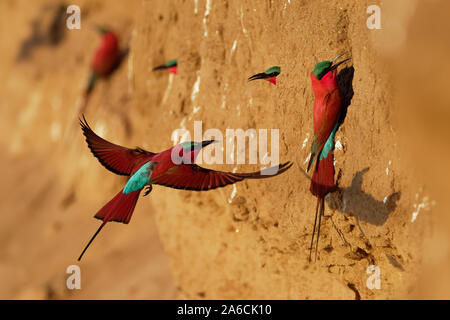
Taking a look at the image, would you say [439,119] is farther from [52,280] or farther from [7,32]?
[7,32]

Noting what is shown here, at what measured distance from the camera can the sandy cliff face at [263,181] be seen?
2580 mm

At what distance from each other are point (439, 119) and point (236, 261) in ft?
6.56

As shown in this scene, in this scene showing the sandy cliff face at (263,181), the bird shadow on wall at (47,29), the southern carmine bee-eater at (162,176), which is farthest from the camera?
the bird shadow on wall at (47,29)

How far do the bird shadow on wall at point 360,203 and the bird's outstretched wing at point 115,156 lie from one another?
0.93 m

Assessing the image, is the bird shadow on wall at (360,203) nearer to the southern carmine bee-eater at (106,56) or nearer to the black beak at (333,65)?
the black beak at (333,65)

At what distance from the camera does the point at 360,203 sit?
2.71 m

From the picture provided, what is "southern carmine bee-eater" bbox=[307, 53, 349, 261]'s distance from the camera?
2.62 m

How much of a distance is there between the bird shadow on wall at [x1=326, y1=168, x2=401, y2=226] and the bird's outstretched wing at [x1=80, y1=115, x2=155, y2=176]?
0.93 m

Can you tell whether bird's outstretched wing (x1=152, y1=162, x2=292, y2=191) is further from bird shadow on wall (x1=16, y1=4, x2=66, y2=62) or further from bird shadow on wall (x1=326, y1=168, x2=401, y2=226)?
bird shadow on wall (x1=16, y1=4, x2=66, y2=62)

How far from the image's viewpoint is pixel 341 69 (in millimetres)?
2729

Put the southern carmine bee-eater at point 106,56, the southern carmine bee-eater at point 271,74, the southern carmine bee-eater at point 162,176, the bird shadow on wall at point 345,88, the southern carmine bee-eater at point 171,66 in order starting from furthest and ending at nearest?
1. the southern carmine bee-eater at point 106,56
2. the southern carmine bee-eater at point 171,66
3. the southern carmine bee-eater at point 271,74
4. the bird shadow on wall at point 345,88
5. the southern carmine bee-eater at point 162,176

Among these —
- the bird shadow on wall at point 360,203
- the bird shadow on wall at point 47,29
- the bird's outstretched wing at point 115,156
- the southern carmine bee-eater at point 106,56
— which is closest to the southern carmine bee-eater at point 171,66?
the bird's outstretched wing at point 115,156

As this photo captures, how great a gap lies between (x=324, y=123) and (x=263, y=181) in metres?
0.71

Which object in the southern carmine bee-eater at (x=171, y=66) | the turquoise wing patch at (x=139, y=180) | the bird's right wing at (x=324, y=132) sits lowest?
the turquoise wing patch at (x=139, y=180)
